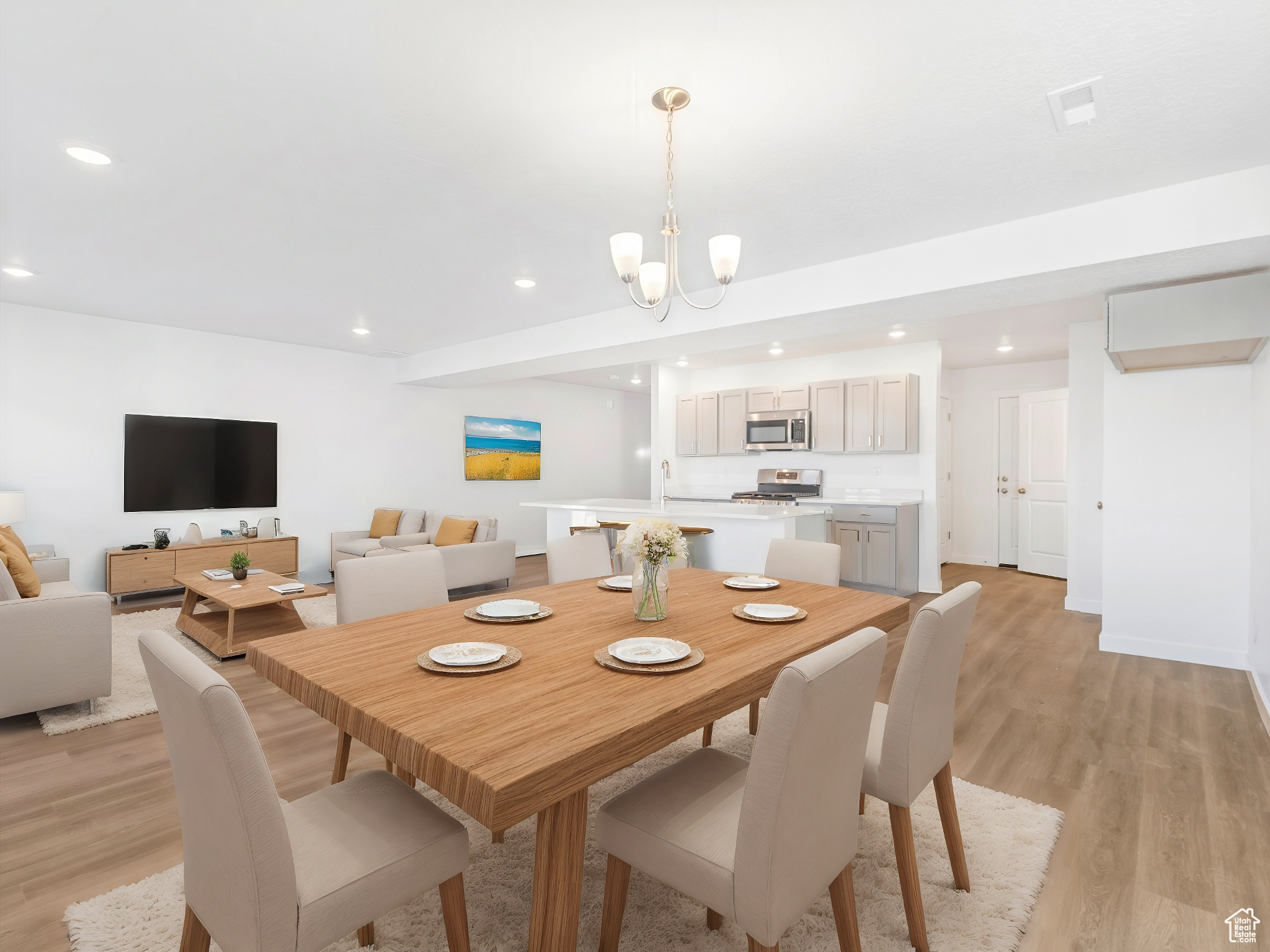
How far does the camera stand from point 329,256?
3.86 metres

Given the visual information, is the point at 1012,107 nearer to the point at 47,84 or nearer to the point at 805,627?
the point at 805,627

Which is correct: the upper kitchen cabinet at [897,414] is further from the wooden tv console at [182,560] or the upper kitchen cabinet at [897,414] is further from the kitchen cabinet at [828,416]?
the wooden tv console at [182,560]

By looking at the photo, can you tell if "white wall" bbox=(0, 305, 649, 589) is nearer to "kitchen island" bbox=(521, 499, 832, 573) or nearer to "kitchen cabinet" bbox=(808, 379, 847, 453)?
"kitchen island" bbox=(521, 499, 832, 573)

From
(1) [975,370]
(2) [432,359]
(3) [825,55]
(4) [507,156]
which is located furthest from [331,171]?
(1) [975,370]

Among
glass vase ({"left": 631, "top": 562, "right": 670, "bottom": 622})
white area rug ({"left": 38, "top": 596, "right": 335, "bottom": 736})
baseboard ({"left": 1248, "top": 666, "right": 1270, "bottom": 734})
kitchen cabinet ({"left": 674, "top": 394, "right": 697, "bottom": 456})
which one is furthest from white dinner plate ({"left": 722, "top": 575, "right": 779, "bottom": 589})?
kitchen cabinet ({"left": 674, "top": 394, "right": 697, "bottom": 456})

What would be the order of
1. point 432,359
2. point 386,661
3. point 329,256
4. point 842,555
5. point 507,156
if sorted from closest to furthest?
1. point 386,661
2. point 507,156
3. point 329,256
4. point 842,555
5. point 432,359

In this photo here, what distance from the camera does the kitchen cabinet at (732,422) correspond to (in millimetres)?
7328

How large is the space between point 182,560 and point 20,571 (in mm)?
2150

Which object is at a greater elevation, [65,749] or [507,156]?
[507,156]

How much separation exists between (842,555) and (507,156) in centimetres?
507

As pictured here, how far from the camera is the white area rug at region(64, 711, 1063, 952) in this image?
5.33 feet

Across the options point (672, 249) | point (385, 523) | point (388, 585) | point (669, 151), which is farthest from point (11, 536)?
point (669, 151)

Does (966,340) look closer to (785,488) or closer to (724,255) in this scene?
(785,488)

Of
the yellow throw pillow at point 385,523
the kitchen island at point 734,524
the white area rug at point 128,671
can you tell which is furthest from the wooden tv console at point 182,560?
the kitchen island at point 734,524
